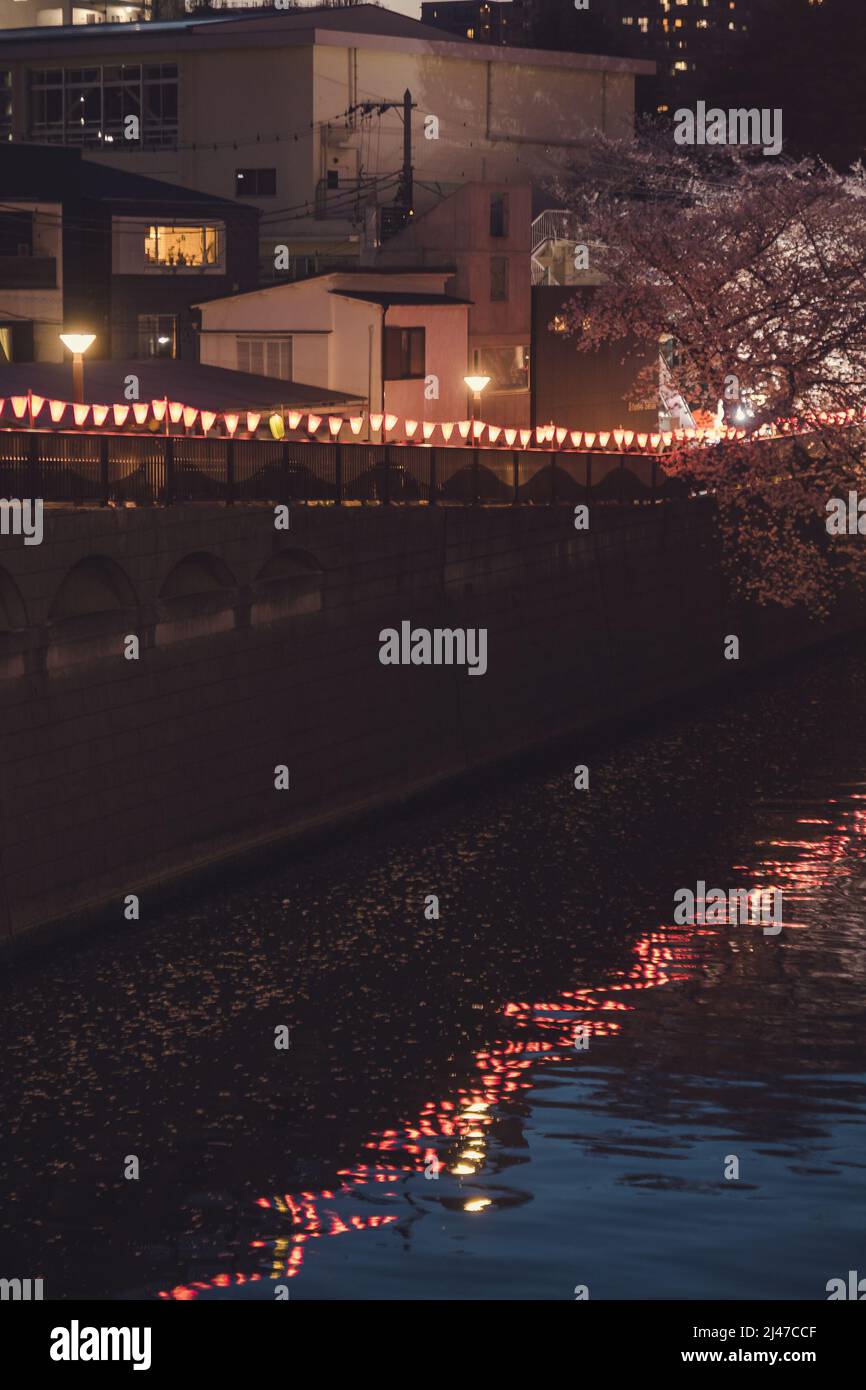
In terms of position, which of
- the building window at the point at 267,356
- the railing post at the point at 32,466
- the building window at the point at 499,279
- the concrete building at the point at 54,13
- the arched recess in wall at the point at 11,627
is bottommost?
the arched recess in wall at the point at 11,627

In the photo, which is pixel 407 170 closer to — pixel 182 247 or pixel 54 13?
pixel 182 247

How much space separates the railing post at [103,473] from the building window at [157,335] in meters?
33.0

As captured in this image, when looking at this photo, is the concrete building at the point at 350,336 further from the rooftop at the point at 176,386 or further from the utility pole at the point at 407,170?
the utility pole at the point at 407,170

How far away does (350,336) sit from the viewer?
62.3 metres

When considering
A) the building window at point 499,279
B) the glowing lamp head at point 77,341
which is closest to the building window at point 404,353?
the building window at point 499,279

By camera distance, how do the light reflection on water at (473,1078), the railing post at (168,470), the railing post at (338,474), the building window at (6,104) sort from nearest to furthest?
the light reflection on water at (473,1078) < the railing post at (168,470) < the railing post at (338,474) < the building window at (6,104)

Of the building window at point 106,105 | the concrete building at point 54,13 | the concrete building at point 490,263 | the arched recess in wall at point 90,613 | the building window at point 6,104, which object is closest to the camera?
the arched recess in wall at point 90,613

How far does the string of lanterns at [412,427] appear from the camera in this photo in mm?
44688

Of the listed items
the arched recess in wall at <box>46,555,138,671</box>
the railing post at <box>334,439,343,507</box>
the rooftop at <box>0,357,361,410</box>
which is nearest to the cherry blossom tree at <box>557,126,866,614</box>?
the rooftop at <box>0,357,361,410</box>

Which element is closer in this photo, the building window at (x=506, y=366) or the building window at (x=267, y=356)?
the building window at (x=267, y=356)

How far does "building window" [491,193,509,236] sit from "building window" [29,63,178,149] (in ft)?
54.4

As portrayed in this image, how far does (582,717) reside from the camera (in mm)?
50469

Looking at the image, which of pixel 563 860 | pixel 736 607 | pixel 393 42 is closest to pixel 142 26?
pixel 393 42

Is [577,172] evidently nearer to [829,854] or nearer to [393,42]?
[393,42]
